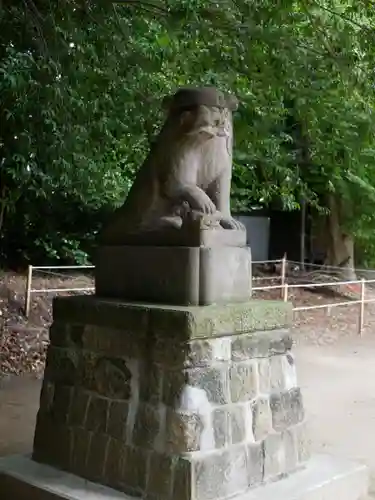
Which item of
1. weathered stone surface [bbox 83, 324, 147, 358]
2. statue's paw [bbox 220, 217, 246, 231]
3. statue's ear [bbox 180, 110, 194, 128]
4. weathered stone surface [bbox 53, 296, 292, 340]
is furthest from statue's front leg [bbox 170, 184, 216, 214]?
weathered stone surface [bbox 83, 324, 147, 358]

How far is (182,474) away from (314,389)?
3.91 m

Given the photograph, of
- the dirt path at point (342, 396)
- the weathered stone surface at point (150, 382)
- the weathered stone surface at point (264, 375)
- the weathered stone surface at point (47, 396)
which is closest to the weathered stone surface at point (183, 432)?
the weathered stone surface at point (150, 382)

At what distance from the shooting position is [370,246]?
14859 millimetres

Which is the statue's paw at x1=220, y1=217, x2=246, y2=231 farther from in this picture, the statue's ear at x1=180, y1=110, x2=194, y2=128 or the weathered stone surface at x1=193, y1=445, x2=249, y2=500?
Answer: the weathered stone surface at x1=193, y1=445, x2=249, y2=500

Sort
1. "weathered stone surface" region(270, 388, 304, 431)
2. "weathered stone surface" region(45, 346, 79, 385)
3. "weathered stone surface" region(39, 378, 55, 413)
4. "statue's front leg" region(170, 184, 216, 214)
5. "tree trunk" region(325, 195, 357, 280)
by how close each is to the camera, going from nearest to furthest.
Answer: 1. "statue's front leg" region(170, 184, 216, 214)
2. "weathered stone surface" region(270, 388, 304, 431)
3. "weathered stone surface" region(45, 346, 79, 385)
4. "weathered stone surface" region(39, 378, 55, 413)
5. "tree trunk" region(325, 195, 357, 280)

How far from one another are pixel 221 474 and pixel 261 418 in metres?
0.38

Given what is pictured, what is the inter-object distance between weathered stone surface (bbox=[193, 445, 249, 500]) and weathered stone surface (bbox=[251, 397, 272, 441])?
5.1 inches

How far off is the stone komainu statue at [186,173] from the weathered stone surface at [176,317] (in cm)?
41

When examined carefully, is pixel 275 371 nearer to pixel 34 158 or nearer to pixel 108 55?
pixel 108 55

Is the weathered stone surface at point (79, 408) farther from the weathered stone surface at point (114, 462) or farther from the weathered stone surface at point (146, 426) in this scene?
the weathered stone surface at point (146, 426)

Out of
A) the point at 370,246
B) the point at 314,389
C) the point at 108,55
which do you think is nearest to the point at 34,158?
the point at 108,55

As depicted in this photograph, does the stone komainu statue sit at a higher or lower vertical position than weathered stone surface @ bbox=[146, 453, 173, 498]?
higher

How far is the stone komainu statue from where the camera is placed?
11.3 feet

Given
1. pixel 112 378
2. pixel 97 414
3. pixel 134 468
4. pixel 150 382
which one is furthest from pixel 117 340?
pixel 134 468
